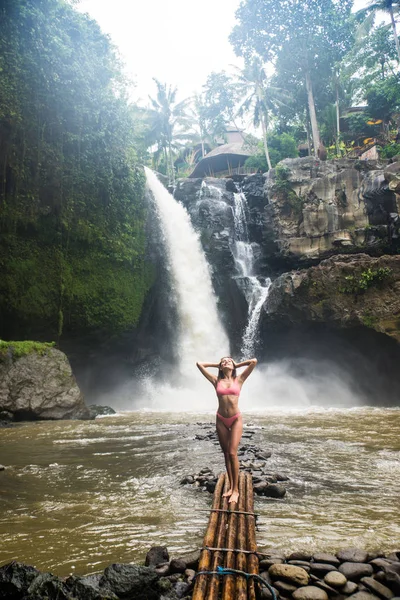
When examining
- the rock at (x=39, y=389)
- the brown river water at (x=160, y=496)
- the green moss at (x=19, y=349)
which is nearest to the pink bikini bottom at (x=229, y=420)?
the brown river water at (x=160, y=496)

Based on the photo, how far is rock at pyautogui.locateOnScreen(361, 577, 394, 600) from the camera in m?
2.60

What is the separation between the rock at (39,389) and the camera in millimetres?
12266

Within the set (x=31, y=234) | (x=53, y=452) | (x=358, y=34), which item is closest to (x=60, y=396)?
(x=53, y=452)

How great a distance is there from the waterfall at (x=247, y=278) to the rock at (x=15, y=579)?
56.8ft

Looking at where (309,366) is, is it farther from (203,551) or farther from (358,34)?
(358,34)

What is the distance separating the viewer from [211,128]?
44625mm

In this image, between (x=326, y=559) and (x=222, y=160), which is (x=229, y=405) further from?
(x=222, y=160)

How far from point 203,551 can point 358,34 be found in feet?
117

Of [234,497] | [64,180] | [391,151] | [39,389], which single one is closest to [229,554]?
[234,497]

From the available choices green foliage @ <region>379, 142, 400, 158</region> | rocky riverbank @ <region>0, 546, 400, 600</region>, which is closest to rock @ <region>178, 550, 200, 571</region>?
rocky riverbank @ <region>0, 546, 400, 600</region>

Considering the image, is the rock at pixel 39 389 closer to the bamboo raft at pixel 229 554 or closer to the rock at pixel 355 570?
the bamboo raft at pixel 229 554

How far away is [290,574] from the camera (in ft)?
8.98

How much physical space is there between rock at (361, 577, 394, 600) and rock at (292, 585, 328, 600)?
0.29 meters

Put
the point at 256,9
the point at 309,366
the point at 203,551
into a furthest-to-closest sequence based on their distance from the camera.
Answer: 1. the point at 256,9
2. the point at 309,366
3. the point at 203,551
